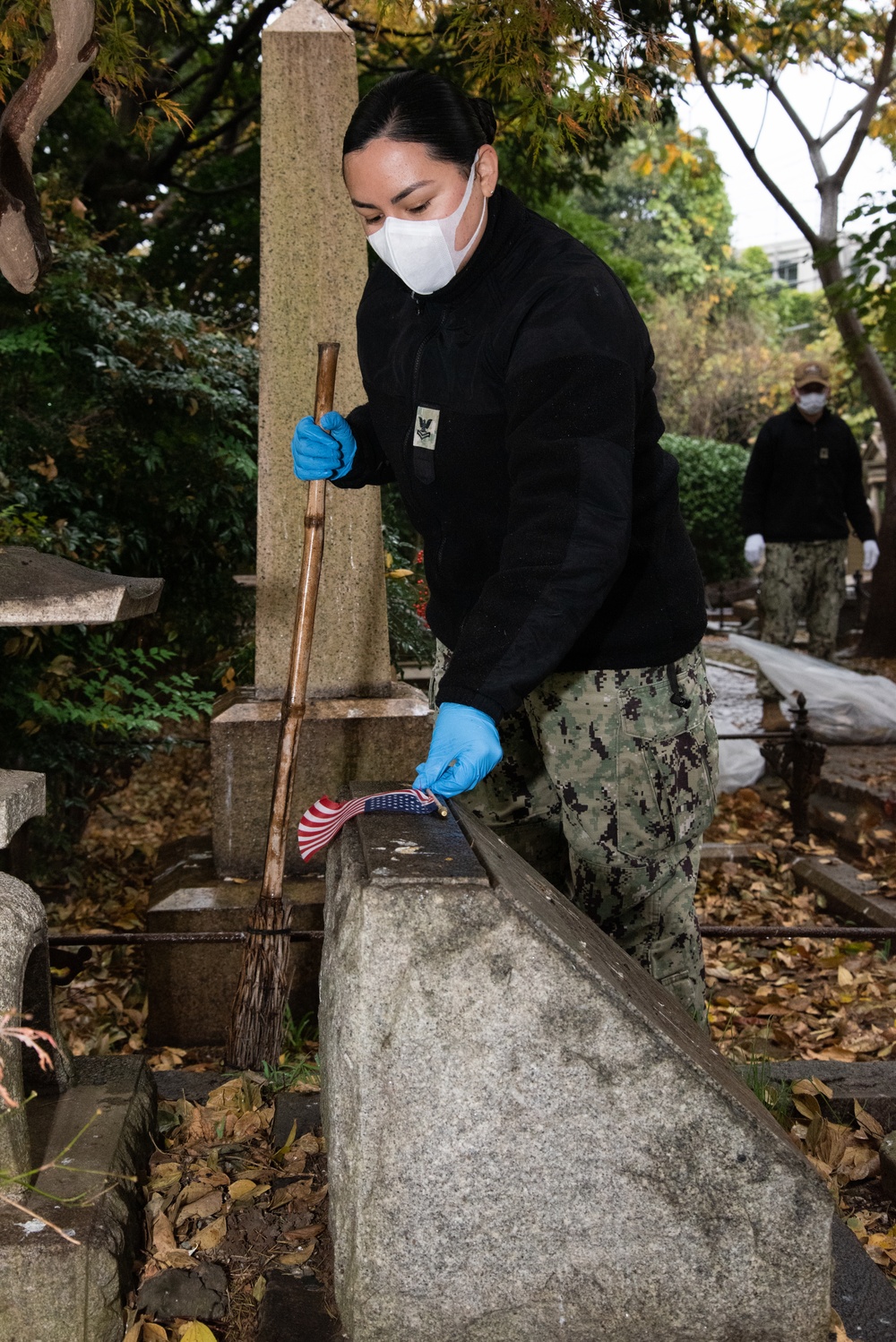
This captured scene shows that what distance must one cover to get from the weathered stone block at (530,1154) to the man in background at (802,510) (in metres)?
5.70

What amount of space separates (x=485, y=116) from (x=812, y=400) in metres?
5.40

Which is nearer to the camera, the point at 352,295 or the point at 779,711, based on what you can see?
the point at 352,295

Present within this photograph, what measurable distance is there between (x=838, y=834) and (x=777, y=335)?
86.8 ft

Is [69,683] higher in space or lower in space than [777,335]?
lower

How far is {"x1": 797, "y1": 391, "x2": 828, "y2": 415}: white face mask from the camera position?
7156mm

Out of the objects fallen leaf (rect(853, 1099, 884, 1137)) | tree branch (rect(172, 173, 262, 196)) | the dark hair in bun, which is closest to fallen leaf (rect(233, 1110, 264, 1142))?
fallen leaf (rect(853, 1099, 884, 1137))

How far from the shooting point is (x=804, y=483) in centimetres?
714

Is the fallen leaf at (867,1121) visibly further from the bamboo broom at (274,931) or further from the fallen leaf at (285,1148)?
the bamboo broom at (274,931)

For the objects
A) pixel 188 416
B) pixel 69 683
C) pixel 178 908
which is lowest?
pixel 178 908

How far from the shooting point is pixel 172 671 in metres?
6.34

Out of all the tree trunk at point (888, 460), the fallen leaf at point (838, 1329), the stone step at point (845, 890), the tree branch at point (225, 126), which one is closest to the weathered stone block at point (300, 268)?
the fallen leaf at point (838, 1329)

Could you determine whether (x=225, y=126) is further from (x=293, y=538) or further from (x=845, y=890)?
(x=845, y=890)

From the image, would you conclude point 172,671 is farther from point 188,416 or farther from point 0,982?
point 0,982

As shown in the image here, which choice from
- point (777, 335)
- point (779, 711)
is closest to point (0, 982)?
point (779, 711)
